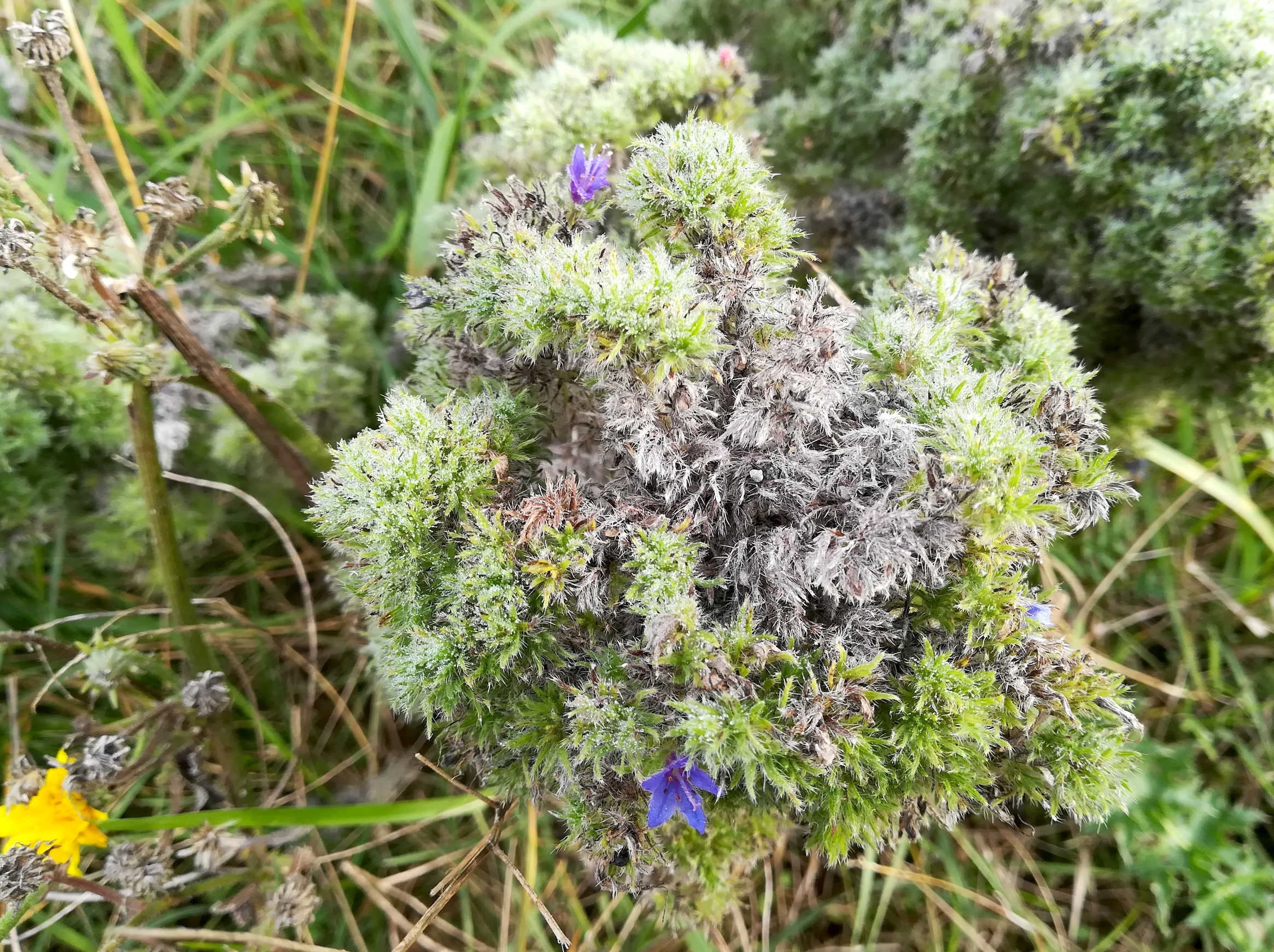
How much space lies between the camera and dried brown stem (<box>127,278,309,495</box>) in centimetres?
194

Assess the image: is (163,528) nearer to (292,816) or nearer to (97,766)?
(97,766)

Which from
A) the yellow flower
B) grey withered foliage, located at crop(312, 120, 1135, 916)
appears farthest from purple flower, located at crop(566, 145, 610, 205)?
the yellow flower

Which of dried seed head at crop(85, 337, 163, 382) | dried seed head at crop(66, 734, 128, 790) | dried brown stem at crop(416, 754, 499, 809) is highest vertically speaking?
dried seed head at crop(85, 337, 163, 382)

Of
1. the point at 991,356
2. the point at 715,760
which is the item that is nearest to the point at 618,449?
the point at 715,760

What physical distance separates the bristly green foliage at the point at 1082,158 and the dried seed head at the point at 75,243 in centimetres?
198

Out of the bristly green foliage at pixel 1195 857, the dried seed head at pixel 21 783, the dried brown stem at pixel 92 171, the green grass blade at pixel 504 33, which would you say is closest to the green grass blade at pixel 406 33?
the green grass blade at pixel 504 33

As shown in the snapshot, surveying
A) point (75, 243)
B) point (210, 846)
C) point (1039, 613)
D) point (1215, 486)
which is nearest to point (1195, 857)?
point (1215, 486)

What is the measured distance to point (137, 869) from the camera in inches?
82.0

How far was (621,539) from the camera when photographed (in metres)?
1.62

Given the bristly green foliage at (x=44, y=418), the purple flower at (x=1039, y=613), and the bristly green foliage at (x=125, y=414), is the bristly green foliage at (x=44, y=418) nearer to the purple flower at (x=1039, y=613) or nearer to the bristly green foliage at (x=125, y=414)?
the bristly green foliage at (x=125, y=414)

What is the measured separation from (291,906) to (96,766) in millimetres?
621

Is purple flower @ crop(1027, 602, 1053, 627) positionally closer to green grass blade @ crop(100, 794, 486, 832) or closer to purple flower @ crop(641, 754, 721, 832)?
purple flower @ crop(641, 754, 721, 832)

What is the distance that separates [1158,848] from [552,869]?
216 centimetres

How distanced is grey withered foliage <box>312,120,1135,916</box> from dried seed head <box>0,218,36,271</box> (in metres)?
0.75
